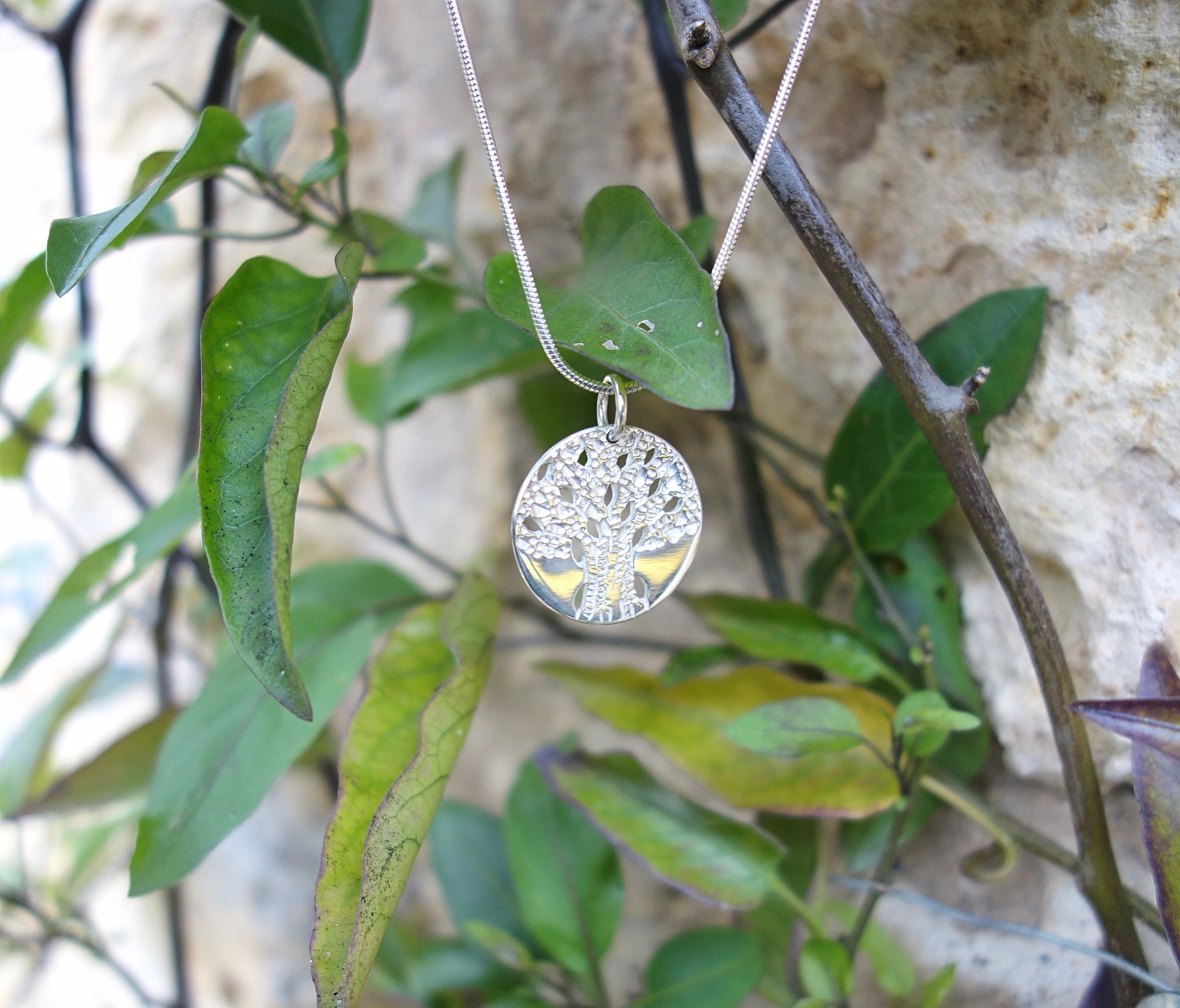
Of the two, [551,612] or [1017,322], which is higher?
[1017,322]

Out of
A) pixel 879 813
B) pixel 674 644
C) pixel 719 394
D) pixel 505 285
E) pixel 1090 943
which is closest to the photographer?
pixel 719 394

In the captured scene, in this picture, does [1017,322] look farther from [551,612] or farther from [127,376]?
[127,376]

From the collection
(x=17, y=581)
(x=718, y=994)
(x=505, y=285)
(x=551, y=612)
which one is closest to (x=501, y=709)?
(x=551, y=612)

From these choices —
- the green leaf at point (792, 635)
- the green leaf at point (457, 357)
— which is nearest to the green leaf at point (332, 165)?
the green leaf at point (457, 357)

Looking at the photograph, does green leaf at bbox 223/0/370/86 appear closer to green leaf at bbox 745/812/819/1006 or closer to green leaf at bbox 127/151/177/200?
green leaf at bbox 127/151/177/200

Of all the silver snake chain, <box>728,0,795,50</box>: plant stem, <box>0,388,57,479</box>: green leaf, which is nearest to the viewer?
the silver snake chain

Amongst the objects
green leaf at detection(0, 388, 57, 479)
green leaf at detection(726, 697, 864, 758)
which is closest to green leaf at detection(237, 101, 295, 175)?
green leaf at detection(0, 388, 57, 479)

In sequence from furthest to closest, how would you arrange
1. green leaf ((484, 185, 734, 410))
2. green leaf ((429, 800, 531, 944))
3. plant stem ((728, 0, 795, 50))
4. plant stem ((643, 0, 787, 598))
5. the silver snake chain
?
green leaf ((429, 800, 531, 944)) < plant stem ((643, 0, 787, 598)) < plant stem ((728, 0, 795, 50)) < the silver snake chain < green leaf ((484, 185, 734, 410))
